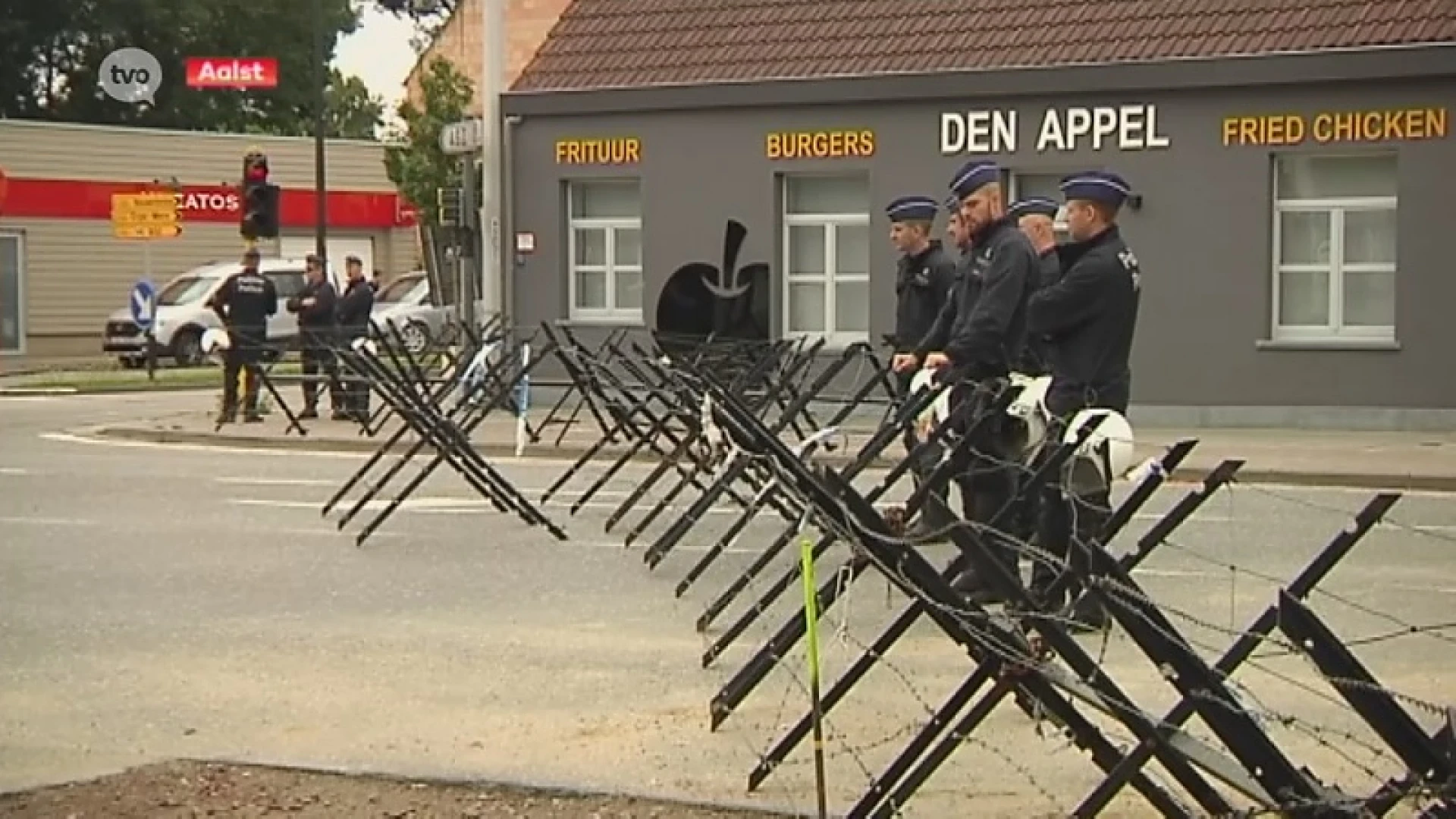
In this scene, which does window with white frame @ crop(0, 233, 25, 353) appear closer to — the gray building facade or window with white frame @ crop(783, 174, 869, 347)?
the gray building facade

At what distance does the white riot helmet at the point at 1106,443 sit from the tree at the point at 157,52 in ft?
184

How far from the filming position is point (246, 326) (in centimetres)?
2670

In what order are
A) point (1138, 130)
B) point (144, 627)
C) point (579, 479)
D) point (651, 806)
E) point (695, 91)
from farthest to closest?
1. point (695, 91)
2. point (1138, 130)
3. point (579, 479)
4. point (144, 627)
5. point (651, 806)

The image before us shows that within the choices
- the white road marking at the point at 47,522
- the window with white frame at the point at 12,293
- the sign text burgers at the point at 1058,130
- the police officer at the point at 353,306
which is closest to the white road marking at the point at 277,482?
the white road marking at the point at 47,522

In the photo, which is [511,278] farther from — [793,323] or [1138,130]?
[1138,130]

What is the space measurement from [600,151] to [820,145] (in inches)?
121

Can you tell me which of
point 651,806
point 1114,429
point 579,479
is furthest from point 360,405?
point 651,806

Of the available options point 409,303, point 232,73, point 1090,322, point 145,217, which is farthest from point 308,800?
point 232,73

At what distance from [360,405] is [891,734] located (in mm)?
18047

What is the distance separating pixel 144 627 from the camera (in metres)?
11.6

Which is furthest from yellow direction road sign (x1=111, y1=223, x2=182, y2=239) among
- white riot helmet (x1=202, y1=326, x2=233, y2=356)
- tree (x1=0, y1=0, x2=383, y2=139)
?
tree (x1=0, y1=0, x2=383, y2=139)

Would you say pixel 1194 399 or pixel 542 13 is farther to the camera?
pixel 542 13

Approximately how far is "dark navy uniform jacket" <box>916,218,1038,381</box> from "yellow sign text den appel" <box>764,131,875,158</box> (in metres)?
16.0

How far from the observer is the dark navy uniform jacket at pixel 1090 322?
10188 mm
